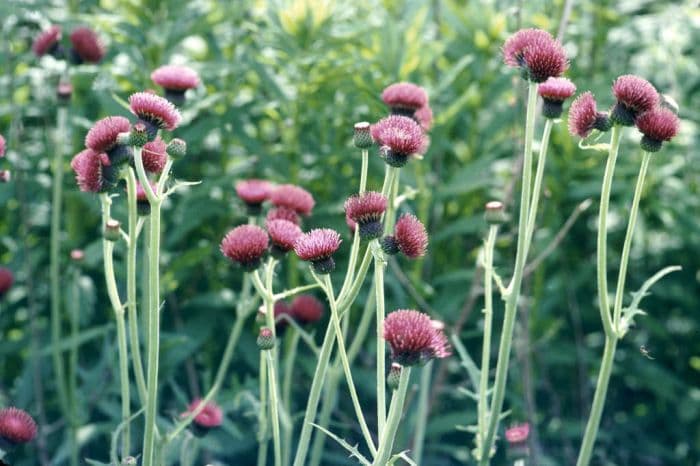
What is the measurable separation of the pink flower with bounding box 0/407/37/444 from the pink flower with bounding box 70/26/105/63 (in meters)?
1.22

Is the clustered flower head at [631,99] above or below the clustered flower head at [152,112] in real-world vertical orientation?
above

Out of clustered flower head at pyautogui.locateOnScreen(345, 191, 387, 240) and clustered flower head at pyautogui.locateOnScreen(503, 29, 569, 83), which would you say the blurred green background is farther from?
clustered flower head at pyautogui.locateOnScreen(345, 191, 387, 240)

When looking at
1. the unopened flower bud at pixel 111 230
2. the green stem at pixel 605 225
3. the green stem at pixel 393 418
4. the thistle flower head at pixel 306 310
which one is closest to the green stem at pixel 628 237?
the green stem at pixel 605 225

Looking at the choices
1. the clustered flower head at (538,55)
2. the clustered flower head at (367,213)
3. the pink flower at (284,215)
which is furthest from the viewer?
the pink flower at (284,215)

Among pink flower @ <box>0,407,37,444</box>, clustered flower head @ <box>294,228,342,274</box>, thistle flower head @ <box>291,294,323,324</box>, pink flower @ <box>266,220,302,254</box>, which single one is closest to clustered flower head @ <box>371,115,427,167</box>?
clustered flower head @ <box>294,228,342,274</box>

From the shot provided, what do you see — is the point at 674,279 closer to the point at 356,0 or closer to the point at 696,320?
the point at 696,320

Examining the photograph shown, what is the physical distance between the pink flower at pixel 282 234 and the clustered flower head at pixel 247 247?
0.07 feet

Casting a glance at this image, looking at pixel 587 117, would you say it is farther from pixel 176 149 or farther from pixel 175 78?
pixel 175 78

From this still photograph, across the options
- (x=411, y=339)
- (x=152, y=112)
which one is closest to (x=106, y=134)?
(x=152, y=112)

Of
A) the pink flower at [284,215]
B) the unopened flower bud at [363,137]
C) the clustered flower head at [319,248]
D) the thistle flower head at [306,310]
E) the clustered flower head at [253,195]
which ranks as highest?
the unopened flower bud at [363,137]

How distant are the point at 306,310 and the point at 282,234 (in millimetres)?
552

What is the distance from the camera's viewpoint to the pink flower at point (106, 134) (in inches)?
80.4

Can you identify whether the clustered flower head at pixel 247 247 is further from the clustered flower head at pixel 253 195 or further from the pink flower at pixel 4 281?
the pink flower at pixel 4 281

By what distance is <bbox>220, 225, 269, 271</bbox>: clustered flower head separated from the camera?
7.13ft
